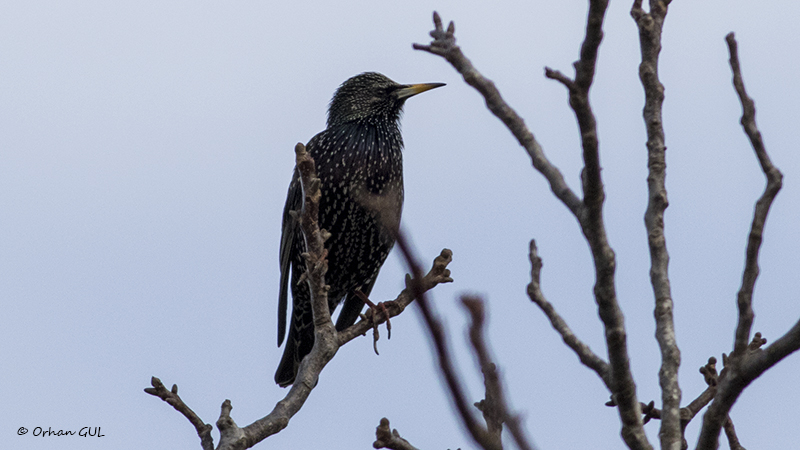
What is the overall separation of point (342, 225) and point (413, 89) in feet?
4.86

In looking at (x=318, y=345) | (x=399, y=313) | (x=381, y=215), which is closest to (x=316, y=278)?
(x=318, y=345)

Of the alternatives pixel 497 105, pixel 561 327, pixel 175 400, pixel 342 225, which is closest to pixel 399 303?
pixel 342 225

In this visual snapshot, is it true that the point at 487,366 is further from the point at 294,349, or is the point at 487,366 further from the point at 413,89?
the point at 413,89

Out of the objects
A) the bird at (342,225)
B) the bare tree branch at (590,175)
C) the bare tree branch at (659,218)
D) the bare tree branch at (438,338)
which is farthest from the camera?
the bird at (342,225)

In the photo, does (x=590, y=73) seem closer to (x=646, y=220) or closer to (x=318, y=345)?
(x=646, y=220)

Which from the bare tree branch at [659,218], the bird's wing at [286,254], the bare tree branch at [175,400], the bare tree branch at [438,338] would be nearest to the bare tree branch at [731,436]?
the bare tree branch at [659,218]

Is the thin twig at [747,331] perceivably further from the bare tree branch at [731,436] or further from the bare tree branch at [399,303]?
the bare tree branch at [399,303]

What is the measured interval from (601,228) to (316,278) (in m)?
2.00

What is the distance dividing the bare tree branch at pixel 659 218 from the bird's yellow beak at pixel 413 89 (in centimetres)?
376

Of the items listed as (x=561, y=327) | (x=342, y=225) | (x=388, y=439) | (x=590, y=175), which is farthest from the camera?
(x=342, y=225)

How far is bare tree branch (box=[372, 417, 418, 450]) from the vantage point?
2.67 metres

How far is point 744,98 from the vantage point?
2148 millimetres

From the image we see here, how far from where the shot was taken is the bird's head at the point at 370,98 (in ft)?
21.9

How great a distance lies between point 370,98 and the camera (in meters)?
6.83
